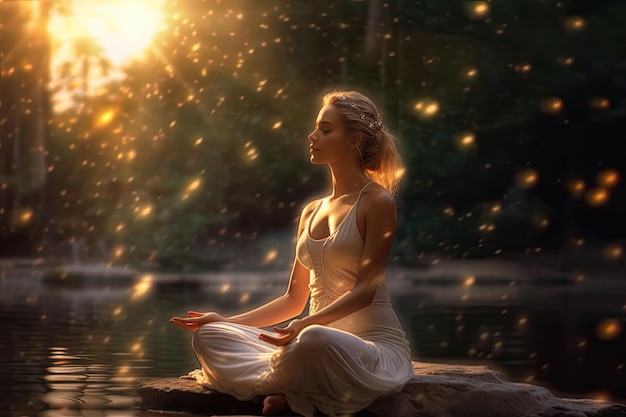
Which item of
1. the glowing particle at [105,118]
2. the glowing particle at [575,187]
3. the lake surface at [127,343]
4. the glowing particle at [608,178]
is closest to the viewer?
the lake surface at [127,343]

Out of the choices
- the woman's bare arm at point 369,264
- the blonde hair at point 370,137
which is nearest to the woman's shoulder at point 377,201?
the woman's bare arm at point 369,264

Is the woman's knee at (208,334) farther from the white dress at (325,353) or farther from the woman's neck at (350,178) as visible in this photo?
the woman's neck at (350,178)

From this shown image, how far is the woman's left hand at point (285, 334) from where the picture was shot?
2889 millimetres

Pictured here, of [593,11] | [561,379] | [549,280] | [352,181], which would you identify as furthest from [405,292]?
[352,181]

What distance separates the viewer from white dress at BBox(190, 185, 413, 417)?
9.58 feet

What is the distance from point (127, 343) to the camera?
19.7ft

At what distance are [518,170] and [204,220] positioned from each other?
443 centimetres

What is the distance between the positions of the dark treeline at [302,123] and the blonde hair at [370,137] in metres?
11.6

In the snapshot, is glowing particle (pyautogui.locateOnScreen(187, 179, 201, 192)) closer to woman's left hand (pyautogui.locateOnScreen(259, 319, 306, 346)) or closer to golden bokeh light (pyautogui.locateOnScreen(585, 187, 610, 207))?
golden bokeh light (pyautogui.locateOnScreen(585, 187, 610, 207))

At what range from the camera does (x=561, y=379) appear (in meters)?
4.57

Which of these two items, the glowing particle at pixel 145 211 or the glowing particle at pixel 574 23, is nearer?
the glowing particle at pixel 574 23

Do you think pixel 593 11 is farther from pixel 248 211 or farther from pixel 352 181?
pixel 352 181

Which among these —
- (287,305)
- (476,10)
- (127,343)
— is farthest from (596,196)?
(287,305)

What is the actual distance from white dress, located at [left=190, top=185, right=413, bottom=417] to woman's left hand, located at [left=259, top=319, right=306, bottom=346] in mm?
19
